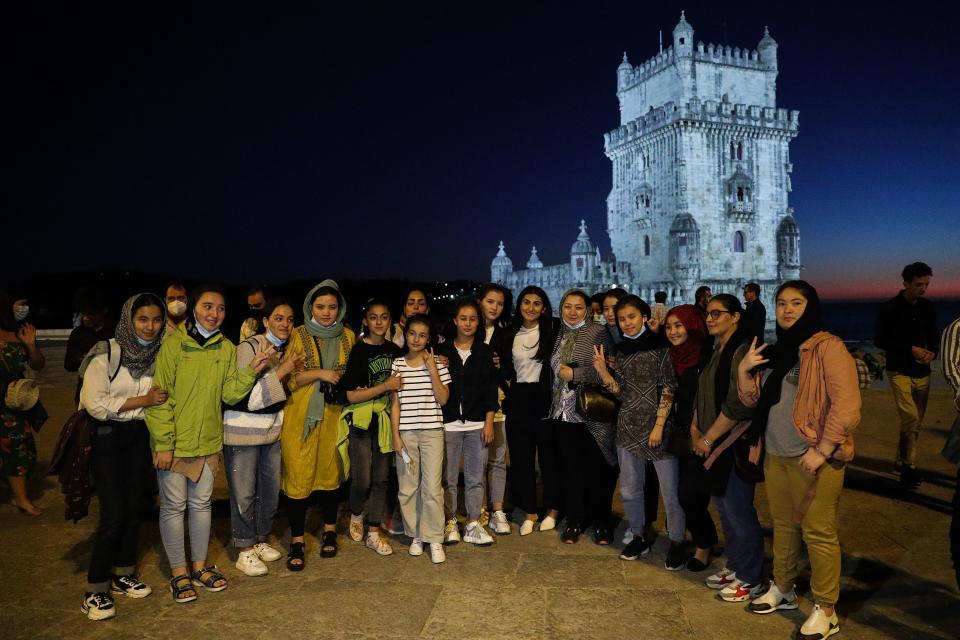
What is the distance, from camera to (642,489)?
521 cm

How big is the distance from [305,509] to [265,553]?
1.37ft

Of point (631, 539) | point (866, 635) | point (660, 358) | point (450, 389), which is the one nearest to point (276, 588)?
point (450, 389)

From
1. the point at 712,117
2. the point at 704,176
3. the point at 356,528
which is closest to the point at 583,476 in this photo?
the point at 356,528

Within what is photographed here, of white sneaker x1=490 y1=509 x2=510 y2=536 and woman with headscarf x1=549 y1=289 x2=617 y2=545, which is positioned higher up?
woman with headscarf x1=549 y1=289 x2=617 y2=545

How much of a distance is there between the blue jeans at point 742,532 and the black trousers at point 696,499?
22 cm

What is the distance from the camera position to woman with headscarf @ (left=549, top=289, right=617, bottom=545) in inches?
215

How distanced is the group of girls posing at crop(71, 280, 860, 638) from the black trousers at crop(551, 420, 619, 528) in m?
0.02

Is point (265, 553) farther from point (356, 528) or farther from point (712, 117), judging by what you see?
point (712, 117)

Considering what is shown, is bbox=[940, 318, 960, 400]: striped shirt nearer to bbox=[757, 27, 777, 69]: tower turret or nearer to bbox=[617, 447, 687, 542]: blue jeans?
bbox=[617, 447, 687, 542]: blue jeans

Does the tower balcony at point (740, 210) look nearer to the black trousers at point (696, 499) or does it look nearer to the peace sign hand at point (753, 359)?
the black trousers at point (696, 499)

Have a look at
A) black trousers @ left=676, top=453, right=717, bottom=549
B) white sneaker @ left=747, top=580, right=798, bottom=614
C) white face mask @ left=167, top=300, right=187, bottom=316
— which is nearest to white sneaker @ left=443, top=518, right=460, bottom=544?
black trousers @ left=676, top=453, right=717, bottom=549

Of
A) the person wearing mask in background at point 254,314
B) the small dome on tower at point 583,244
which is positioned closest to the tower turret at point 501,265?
the small dome on tower at point 583,244

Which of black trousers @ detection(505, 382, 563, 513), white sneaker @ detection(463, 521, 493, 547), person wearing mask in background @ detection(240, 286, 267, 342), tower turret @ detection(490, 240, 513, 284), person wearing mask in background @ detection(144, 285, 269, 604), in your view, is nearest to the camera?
person wearing mask in background @ detection(144, 285, 269, 604)

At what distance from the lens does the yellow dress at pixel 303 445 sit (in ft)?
17.0
